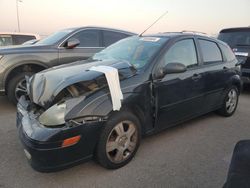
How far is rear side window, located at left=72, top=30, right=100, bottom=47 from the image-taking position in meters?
6.10

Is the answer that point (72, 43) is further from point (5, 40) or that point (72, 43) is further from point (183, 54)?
point (5, 40)

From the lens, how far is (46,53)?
5492 millimetres

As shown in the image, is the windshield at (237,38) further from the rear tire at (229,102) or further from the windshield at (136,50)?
the windshield at (136,50)

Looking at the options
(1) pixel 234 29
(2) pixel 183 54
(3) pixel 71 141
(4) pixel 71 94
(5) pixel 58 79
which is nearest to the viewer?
(3) pixel 71 141

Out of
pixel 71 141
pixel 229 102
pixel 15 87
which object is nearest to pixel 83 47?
pixel 15 87

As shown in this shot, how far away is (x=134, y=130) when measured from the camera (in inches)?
128

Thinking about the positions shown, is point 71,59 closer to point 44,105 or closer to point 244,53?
point 44,105

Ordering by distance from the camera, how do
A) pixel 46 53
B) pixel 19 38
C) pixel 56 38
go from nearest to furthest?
pixel 46 53 < pixel 56 38 < pixel 19 38

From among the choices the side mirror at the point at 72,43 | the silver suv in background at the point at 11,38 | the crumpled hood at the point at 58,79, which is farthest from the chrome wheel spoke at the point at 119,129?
the silver suv in background at the point at 11,38

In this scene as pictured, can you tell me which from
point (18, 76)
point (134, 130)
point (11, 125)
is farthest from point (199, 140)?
point (18, 76)

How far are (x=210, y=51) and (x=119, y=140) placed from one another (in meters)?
2.47

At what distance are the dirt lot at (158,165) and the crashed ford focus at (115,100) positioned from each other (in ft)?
0.79

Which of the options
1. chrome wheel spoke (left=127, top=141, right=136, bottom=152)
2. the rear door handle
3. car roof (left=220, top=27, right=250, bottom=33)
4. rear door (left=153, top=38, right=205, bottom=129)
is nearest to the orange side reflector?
chrome wheel spoke (left=127, top=141, right=136, bottom=152)

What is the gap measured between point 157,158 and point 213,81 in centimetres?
185
